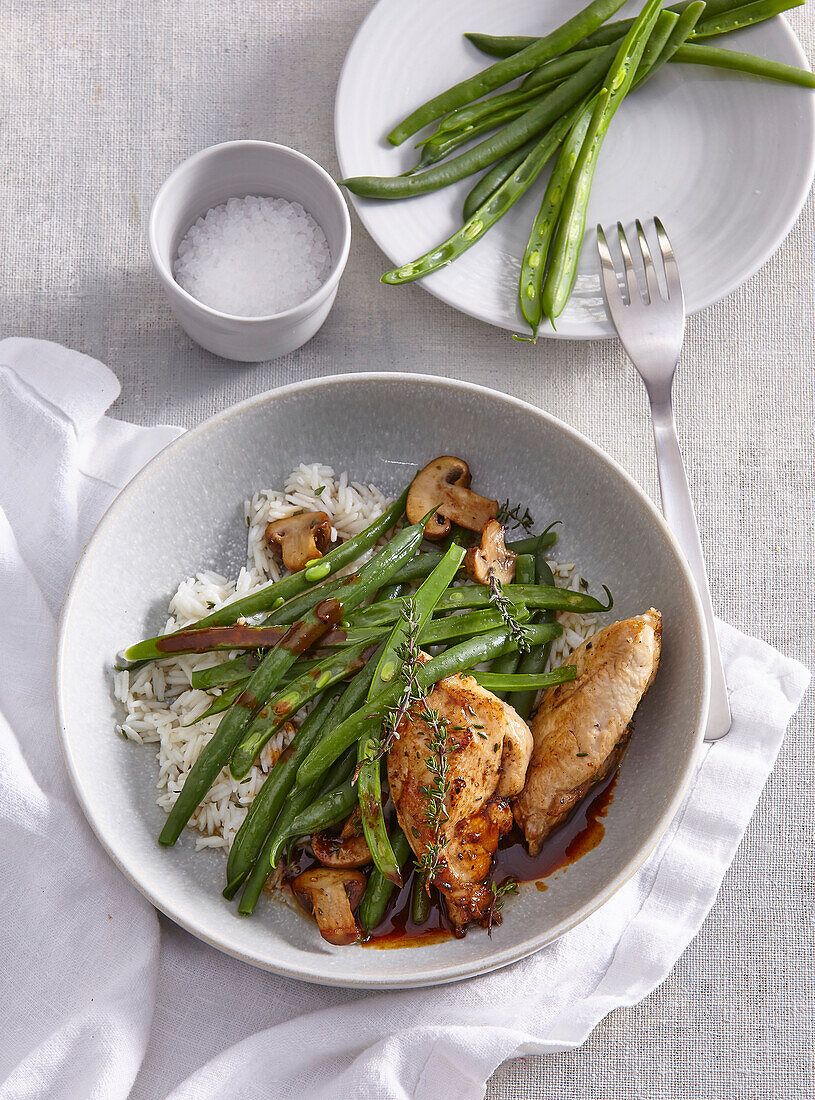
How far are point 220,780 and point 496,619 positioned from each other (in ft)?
3.22

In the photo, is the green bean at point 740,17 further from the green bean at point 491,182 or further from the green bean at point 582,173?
the green bean at point 491,182

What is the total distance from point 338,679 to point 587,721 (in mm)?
743

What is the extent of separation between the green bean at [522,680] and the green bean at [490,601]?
0.22 m

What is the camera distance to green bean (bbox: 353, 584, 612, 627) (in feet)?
9.62

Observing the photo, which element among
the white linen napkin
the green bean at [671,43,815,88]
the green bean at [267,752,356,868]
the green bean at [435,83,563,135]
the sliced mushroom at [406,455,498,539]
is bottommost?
the white linen napkin

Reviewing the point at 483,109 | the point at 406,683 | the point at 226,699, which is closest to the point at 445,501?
the point at 406,683

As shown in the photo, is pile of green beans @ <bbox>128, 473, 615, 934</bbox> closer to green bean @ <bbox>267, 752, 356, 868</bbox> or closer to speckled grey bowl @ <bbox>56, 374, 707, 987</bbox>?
green bean @ <bbox>267, 752, 356, 868</bbox>

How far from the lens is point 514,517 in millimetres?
3289

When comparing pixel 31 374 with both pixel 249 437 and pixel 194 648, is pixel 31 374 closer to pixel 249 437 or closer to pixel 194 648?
pixel 249 437

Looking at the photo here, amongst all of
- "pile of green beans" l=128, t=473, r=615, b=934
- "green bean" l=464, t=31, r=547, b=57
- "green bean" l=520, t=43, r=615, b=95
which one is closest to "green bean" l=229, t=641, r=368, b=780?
"pile of green beans" l=128, t=473, r=615, b=934

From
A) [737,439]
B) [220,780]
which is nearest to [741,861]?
[737,439]

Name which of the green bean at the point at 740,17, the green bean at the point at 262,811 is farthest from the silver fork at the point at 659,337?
the green bean at the point at 262,811

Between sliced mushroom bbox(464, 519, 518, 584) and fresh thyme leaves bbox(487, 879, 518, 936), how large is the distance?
0.91 m

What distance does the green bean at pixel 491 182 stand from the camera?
3.40 m
